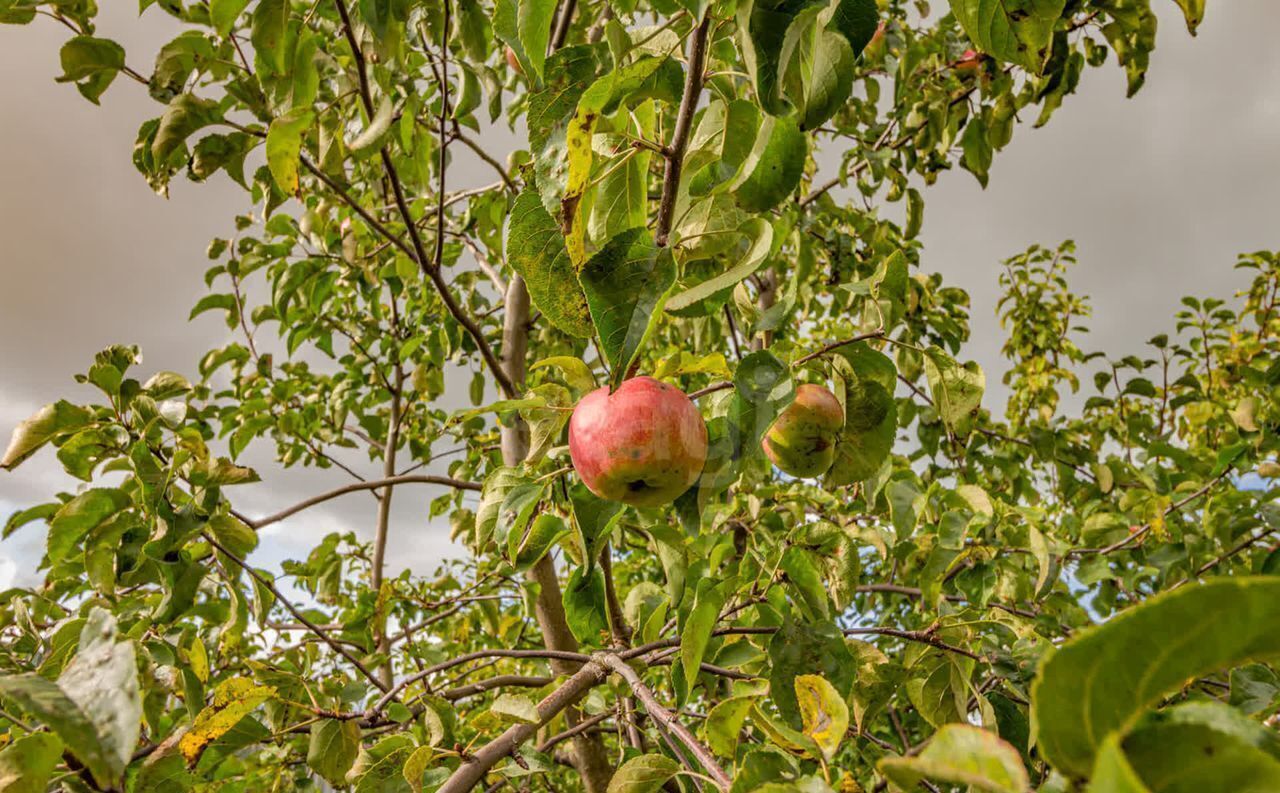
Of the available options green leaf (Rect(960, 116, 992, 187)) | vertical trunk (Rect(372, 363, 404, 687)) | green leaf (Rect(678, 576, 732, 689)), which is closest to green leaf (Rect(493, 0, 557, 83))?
green leaf (Rect(678, 576, 732, 689))

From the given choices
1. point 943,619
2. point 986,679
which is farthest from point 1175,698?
point 943,619

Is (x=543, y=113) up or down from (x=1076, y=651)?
up

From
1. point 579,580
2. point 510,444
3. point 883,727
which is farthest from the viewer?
point 883,727

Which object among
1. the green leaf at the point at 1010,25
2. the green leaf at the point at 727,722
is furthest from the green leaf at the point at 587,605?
the green leaf at the point at 1010,25

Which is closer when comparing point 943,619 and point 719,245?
point 719,245

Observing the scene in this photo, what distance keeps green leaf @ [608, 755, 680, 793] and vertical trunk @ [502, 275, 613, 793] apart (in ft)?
3.80

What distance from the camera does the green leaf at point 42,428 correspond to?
1.34m

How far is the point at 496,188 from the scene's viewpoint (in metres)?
2.77

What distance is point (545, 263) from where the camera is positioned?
1.02m

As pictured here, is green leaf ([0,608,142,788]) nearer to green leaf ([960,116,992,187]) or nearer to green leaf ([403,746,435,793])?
green leaf ([403,746,435,793])

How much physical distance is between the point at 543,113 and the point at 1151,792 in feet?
2.97

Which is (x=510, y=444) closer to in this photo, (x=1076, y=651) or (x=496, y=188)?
(x=496, y=188)

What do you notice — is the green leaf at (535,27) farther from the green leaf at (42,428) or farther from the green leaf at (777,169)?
the green leaf at (42,428)

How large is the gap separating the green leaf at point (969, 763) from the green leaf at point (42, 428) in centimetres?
155
